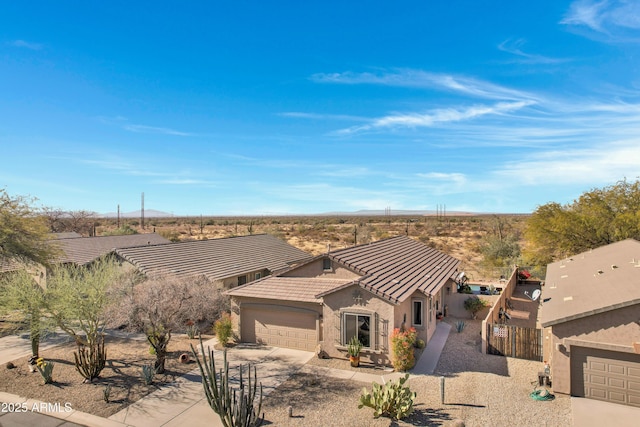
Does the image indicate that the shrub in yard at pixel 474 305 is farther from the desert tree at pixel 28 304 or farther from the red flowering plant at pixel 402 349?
the desert tree at pixel 28 304

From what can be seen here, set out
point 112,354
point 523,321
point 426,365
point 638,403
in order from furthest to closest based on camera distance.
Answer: point 523,321, point 112,354, point 426,365, point 638,403

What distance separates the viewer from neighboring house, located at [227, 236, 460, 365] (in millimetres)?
16797

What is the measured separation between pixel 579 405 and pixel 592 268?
1121 centimetres

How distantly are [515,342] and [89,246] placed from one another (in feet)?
101

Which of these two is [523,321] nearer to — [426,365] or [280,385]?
[426,365]

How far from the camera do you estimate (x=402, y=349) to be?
52.2 ft

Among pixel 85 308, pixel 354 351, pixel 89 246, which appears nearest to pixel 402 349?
pixel 354 351

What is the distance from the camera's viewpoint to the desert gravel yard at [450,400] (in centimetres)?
1216

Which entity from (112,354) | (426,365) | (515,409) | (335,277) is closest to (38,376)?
(112,354)

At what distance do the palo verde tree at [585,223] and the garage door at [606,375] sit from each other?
2510cm

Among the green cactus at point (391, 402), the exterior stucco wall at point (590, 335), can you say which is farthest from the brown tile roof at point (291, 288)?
the exterior stucco wall at point (590, 335)

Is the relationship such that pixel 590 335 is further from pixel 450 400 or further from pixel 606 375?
pixel 450 400

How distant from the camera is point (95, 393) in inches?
555

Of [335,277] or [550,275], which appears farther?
[550,275]
